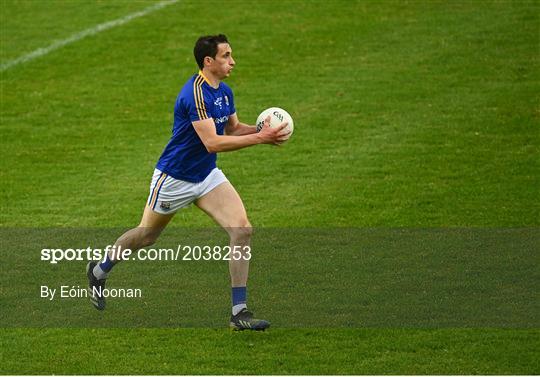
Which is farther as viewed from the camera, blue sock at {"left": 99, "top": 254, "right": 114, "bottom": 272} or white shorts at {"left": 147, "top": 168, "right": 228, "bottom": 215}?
blue sock at {"left": 99, "top": 254, "right": 114, "bottom": 272}

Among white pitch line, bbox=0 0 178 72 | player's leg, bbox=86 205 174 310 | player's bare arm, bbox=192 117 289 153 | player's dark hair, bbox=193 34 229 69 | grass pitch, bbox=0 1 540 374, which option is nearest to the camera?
grass pitch, bbox=0 1 540 374

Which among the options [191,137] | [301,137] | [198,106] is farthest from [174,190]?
[301,137]

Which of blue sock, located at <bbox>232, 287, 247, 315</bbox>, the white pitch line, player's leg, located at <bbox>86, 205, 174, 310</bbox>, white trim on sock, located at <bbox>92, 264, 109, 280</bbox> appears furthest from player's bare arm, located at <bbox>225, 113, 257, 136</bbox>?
the white pitch line

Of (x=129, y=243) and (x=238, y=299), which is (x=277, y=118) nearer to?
(x=238, y=299)

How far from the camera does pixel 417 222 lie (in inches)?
535

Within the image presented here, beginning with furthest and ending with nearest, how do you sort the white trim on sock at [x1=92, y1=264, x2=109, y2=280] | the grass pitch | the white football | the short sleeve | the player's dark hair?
the white trim on sock at [x1=92, y1=264, x2=109, y2=280] < the white football < the player's dark hair < the short sleeve < the grass pitch

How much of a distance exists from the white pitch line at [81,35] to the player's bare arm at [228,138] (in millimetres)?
11238

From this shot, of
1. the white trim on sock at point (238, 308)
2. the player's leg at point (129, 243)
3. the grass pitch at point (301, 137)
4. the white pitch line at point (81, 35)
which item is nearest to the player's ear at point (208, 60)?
the player's leg at point (129, 243)

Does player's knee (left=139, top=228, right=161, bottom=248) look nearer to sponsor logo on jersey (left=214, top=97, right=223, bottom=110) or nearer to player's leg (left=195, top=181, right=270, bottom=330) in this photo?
player's leg (left=195, top=181, right=270, bottom=330)

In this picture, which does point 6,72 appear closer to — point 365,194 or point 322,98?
point 322,98

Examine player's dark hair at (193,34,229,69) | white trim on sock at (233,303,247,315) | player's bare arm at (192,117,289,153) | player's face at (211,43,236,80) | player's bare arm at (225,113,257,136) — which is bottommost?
white trim on sock at (233,303,247,315)

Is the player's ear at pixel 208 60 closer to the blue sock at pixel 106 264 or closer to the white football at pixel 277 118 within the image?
the white football at pixel 277 118

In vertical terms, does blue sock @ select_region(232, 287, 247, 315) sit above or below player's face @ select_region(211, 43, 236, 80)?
below

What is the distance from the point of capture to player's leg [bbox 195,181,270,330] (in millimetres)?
10078
